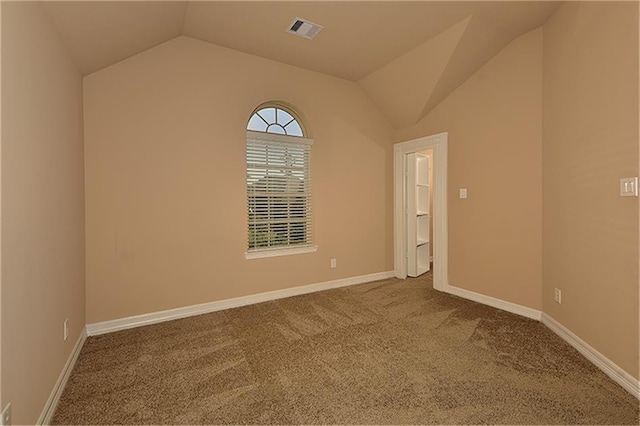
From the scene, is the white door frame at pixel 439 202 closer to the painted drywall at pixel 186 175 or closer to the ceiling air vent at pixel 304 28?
the painted drywall at pixel 186 175

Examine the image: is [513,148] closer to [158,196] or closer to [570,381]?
[570,381]

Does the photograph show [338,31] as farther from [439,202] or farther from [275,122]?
[439,202]

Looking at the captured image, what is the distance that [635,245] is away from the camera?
1.89 m

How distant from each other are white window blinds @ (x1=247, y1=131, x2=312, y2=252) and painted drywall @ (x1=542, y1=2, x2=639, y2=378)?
2.56 m

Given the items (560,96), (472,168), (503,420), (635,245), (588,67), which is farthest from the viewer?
(472,168)

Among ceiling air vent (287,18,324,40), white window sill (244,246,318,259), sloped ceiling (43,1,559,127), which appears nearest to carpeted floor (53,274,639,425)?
white window sill (244,246,318,259)

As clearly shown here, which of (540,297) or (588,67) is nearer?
(588,67)

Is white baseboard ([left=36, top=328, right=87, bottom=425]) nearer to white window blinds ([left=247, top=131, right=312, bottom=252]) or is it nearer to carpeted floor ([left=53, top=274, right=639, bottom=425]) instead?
carpeted floor ([left=53, top=274, right=639, bottom=425])

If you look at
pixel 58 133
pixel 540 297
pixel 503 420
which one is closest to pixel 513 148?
pixel 540 297

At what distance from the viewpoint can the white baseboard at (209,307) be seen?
2805mm

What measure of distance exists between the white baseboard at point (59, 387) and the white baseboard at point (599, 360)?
3.38 metres

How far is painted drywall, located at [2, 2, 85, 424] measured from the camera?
1328mm

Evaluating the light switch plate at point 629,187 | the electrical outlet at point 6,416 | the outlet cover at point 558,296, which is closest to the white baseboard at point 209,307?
the electrical outlet at point 6,416

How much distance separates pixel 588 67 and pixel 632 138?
0.73m
